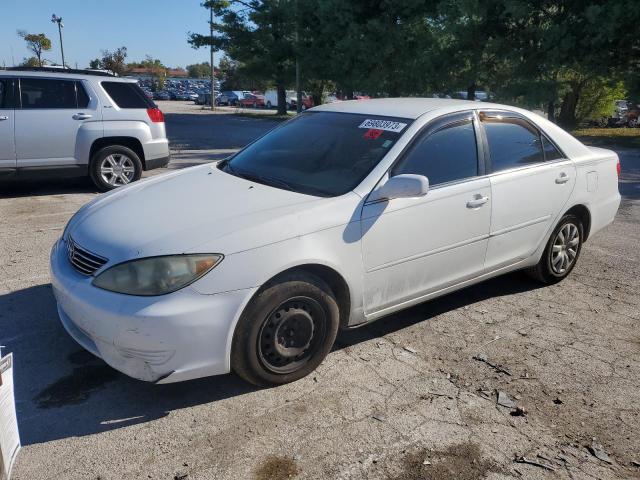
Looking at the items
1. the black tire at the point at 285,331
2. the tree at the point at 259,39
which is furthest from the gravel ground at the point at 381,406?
the tree at the point at 259,39

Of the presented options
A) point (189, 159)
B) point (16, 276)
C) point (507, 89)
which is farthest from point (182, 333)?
point (507, 89)

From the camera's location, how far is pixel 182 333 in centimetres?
294

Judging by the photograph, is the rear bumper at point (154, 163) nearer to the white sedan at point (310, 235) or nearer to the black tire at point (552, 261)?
the white sedan at point (310, 235)

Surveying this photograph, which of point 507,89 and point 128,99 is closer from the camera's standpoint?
point 128,99

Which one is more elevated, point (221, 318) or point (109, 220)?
point (109, 220)

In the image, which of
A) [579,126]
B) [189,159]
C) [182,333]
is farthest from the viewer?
[579,126]

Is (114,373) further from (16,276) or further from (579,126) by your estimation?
(579,126)

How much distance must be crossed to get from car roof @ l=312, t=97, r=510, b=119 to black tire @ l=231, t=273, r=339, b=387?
4.95ft

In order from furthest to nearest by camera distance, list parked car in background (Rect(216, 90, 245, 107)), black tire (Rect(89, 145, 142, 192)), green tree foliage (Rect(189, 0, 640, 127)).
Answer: parked car in background (Rect(216, 90, 245, 107)) < green tree foliage (Rect(189, 0, 640, 127)) < black tire (Rect(89, 145, 142, 192))

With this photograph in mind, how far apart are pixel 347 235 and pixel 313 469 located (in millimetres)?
1338

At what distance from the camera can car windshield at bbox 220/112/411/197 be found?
3.79 meters

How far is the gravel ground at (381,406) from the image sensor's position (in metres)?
2.80

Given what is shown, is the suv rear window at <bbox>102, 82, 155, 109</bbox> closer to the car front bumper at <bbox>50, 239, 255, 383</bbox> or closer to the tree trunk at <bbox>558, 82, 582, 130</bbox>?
the car front bumper at <bbox>50, 239, 255, 383</bbox>

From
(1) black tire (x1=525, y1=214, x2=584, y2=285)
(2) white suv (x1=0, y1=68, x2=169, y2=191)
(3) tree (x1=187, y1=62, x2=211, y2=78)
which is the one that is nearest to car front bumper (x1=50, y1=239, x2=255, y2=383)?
(1) black tire (x1=525, y1=214, x2=584, y2=285)
